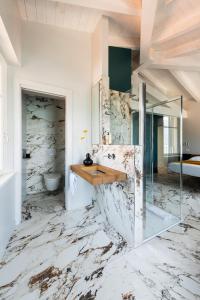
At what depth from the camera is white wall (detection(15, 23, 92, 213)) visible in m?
2.39

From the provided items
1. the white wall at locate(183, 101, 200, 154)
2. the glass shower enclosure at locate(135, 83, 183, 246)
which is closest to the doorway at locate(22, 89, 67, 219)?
the glass shower enclosure at locate(135, 83, 183, 246)

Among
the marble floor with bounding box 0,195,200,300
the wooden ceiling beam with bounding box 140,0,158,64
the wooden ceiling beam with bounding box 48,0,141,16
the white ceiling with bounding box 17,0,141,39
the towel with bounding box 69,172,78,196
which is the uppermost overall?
the white ceiling with bounding box 17,0,141,39

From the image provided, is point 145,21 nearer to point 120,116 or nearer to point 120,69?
point 120,69

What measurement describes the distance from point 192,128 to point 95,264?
17.3ft

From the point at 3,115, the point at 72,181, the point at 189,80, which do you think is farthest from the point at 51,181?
the point at 189,80

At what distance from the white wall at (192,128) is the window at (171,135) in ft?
8.69

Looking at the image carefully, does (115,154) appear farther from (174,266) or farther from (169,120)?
(169,120)

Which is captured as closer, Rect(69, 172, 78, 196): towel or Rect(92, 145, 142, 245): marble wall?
Rect(92, 145, 142, 245): marble wall

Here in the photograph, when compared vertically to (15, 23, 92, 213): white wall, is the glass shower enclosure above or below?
below

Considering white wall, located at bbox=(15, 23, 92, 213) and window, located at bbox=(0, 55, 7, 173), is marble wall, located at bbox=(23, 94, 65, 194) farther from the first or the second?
window, located at bbox=(0, 55, 7, 173)

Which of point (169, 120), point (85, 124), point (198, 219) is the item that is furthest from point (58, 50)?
point (198, 219)

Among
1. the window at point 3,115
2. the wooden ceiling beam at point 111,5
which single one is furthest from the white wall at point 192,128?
the window at point 3,115

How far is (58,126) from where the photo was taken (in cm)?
398

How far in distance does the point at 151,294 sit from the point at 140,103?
2.00 m
